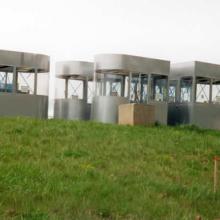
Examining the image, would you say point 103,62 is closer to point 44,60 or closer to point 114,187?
point 44,60

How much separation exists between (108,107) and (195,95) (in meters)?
5.40

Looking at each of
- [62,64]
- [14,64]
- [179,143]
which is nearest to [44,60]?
[14,64]

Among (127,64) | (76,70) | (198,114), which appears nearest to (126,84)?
(127,64)

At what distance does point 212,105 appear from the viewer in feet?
95.8

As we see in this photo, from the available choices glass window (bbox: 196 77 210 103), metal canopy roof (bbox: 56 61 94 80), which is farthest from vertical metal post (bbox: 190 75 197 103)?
metal canopy roof (bbox: 56 61 94 80)

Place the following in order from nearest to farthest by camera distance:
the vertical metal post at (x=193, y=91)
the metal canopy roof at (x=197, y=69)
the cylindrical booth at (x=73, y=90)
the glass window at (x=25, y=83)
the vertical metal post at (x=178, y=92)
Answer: the glass window at (x=25, y=83), the vertical metal post at (x=193, y=91), the metal canopy roof at (x=197, y=69), the vertical metal post at (x=178, y=92), the cylindrical booth at (x=73, y=90)

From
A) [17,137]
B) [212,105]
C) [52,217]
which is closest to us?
[52,217]

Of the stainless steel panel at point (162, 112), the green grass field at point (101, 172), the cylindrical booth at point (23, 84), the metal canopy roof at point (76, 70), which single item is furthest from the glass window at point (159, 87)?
the green grass field at point (101, 172)

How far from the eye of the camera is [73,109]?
30219mm

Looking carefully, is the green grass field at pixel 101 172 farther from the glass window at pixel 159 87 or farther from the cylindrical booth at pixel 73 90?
the cylindrical booth at pixel 73 90

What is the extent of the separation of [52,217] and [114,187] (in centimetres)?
273

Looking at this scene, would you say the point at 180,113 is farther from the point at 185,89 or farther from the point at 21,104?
the point at 21,104

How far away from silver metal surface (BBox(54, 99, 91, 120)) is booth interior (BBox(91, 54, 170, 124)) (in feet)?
7.52

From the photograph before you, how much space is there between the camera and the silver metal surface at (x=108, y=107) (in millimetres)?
26500
